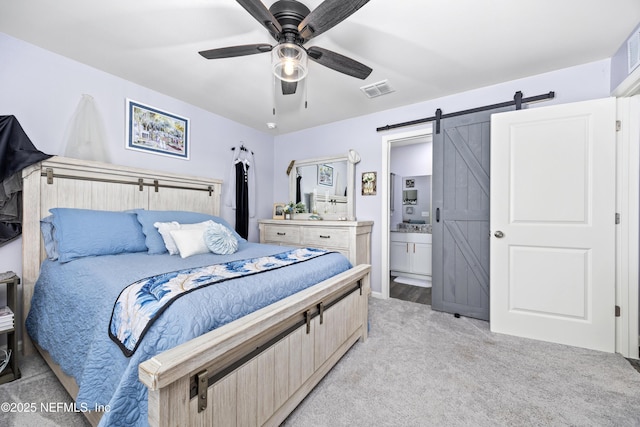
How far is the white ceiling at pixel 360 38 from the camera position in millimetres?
1727

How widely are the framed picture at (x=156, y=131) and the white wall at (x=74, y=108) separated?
0.06m

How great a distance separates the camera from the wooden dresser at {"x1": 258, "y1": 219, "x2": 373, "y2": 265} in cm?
316

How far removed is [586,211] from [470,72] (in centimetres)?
155

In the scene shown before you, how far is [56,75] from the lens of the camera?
7.35 feet

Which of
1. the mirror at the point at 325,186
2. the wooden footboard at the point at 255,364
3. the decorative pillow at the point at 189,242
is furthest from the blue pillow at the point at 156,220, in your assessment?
the mirror at the point at 325,186

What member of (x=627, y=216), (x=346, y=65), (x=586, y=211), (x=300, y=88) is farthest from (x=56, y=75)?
(x=627, y=216)

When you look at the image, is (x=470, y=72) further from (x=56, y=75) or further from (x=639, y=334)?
(x=56, y=75)

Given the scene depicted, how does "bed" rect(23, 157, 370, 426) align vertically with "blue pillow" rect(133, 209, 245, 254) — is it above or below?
below

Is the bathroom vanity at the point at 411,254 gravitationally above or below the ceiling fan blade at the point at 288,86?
below

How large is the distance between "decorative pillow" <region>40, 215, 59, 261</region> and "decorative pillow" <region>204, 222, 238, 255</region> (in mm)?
1030

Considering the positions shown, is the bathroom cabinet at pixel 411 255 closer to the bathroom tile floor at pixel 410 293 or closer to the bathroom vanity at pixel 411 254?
the bathroom vanity at pixel 411 254

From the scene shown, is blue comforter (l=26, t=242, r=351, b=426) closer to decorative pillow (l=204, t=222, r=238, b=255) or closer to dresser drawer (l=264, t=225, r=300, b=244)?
decorative pillow (l=204, t=222, r=238, b=255)

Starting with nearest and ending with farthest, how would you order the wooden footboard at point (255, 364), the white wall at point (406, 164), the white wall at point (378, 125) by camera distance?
the wooden footboard at point (255, 364) → the white wall at point (378, 125) → the white wall at point (406, 164)

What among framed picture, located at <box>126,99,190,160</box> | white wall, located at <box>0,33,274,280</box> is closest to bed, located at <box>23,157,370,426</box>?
white wall, located at <box>0,33,274,280</box>
